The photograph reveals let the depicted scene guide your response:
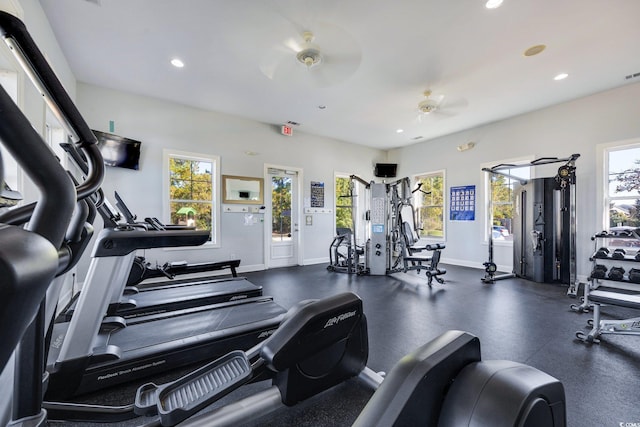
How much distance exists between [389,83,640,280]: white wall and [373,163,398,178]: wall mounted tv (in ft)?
2.63

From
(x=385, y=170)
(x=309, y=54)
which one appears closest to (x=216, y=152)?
(x=309, y=54)

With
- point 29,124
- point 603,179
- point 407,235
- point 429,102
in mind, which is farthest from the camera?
point 407,235

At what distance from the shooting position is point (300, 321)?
1.43m

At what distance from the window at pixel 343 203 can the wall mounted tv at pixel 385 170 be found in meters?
1.00

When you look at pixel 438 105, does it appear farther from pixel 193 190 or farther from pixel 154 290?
pixel 154 290

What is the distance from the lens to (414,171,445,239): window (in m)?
6.83

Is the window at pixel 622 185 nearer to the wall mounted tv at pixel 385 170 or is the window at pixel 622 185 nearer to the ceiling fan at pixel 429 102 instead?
the ceiling fan at pixel 429 102

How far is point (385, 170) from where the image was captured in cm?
774

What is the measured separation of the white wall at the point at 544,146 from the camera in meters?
4.35

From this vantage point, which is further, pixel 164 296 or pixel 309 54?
pixel 164 296

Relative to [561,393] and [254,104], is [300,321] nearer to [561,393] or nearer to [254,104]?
[561,393]

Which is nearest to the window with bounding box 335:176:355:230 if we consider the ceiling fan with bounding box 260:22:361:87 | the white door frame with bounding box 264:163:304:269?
the white door frame with bounding box 264:163:304:269

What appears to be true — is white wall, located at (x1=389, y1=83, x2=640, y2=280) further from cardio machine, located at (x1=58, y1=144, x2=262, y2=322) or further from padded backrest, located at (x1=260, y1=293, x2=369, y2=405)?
padded backrest, located at (x1=260, y1=293, x2=369, y2=405)

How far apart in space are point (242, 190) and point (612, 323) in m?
5.43
